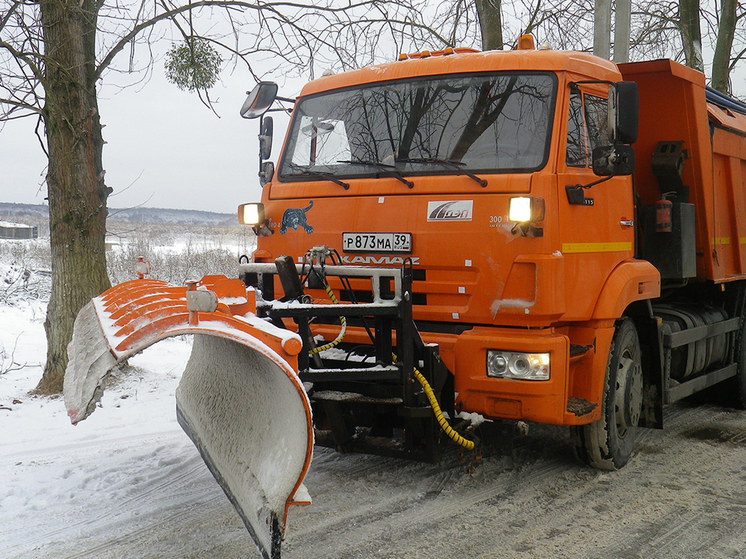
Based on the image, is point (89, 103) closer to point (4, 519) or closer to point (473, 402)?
point (4, 519)

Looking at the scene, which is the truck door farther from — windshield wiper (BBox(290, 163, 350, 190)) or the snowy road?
windshield wiper (BBox(290, 163, 350, 190))

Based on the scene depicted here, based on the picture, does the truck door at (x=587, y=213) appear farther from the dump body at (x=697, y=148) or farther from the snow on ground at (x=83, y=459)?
the snow on ground at (x=83, y=459)

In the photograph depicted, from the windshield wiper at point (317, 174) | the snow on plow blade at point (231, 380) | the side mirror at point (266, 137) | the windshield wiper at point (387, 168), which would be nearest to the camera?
the snow on plow blade at point (231, 380)

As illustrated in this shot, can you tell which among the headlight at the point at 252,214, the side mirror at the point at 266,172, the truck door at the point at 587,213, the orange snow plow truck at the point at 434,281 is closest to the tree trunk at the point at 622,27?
the orange snow plow truck at the point at 434,281

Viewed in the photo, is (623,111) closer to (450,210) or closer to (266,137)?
(450,210)

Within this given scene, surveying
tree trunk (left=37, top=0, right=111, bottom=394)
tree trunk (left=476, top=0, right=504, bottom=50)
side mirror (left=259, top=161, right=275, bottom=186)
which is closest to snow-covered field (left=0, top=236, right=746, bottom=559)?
tree trunk (left=37, top=0, right=111, bottom=394)

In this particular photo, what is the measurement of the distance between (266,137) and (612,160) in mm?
2609

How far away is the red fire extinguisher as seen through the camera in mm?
5375

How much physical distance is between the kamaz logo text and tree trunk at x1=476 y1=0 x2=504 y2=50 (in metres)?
6.52

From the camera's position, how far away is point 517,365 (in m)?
3.89

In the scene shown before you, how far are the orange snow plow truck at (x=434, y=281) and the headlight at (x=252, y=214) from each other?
16 mm

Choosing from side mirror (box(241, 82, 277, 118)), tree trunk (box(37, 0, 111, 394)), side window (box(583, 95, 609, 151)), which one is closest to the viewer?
side window (box(583, 95, 609, 151))

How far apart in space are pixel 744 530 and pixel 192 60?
6300 mm

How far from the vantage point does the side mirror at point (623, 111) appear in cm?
400
